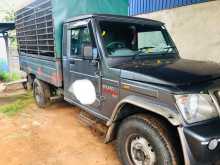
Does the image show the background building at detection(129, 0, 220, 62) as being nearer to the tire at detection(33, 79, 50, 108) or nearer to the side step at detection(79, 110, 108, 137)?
the side step at detection(79, 110, 108, 137)

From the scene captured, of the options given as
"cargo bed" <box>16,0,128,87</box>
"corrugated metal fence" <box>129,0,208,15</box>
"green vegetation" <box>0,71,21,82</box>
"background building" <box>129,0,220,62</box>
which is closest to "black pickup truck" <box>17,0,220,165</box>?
"cargo bed" <box>16,0,128,87</box>

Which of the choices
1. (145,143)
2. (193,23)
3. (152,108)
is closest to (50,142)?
(145,143)

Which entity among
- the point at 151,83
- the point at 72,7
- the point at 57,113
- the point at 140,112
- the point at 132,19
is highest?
the point at 72,7

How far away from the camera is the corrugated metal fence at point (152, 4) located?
22.3ft

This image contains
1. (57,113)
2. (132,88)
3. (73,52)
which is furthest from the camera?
(57,113)

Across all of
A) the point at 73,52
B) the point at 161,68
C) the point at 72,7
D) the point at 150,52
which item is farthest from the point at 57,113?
the point at 161,68

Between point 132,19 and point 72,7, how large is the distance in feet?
4.72

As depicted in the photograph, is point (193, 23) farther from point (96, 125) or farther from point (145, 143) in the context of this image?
point (145, 143)

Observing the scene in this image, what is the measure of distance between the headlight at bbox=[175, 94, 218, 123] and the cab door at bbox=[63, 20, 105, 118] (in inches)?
58.3

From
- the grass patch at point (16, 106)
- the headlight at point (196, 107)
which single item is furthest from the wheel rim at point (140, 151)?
the grass patch at point (16, 106)

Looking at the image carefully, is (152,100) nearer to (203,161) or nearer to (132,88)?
(132,88)

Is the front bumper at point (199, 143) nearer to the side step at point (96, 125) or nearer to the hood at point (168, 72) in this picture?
the hood at point (168, 72)

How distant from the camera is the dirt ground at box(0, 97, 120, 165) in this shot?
3615 mm

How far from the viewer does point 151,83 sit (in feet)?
8.86
